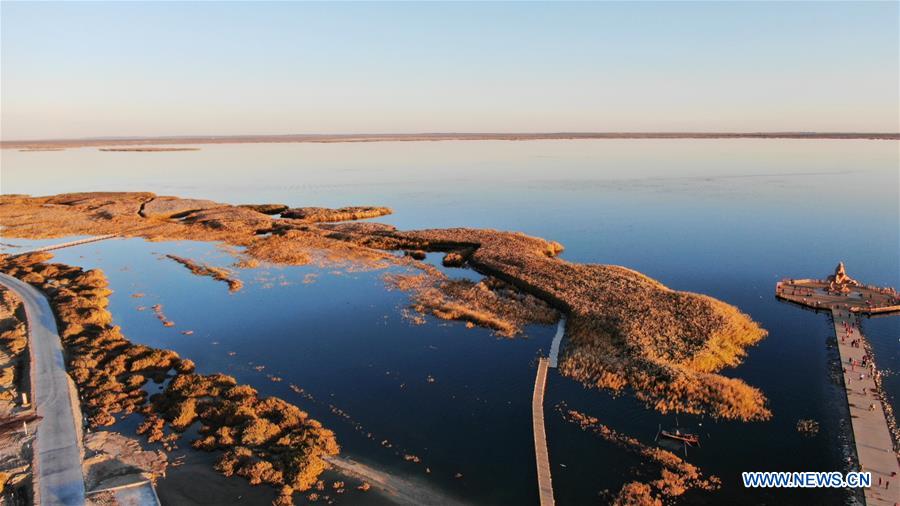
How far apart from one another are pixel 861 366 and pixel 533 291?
29.6 meters

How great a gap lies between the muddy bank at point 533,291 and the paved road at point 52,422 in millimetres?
29559

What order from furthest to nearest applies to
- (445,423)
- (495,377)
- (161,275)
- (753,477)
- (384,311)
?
(161,275) < (384,311) < (495,377) < (445,423) < (753,477)

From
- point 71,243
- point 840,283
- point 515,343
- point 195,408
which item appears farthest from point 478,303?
point 71,243

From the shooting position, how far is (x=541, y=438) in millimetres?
32688

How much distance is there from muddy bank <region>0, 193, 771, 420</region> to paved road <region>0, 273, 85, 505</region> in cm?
2956

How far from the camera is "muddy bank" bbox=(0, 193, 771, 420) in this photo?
39312 mm

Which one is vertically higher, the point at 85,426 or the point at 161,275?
the point at 161,275

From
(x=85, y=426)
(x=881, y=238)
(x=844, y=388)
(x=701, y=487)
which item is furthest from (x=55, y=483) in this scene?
(x=881, y=238)

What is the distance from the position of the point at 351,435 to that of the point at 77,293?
4217 centimetres

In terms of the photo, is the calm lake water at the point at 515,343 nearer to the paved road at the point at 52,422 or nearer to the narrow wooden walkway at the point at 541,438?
the narrow wooden walkway at the point at 541,438

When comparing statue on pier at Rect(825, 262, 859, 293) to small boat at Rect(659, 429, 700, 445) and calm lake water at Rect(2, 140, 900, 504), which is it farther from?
small boat at Rect(659, 429, 700, 445)

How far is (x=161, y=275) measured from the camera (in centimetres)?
6725

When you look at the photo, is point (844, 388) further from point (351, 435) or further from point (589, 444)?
point (351, 435)

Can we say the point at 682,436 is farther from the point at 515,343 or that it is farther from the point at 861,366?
the point at 861,366
